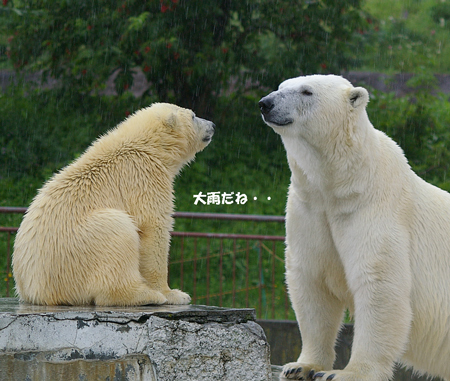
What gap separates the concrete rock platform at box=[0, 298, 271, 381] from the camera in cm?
280

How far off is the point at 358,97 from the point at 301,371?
4.86ft

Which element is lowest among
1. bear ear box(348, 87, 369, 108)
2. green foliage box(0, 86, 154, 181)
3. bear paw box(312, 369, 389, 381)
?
bear paw box(312, 369, 389, 381)

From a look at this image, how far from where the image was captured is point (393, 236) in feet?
10.6

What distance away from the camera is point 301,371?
140 inches

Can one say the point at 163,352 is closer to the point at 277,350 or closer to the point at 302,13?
the point at 277,350

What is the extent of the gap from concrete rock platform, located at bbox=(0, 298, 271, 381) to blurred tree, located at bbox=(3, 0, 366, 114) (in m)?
7.41

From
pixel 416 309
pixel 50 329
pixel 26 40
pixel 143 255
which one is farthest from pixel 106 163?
pixel 26 40

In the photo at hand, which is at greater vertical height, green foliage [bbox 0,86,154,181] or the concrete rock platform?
green foliage [bbox 0,86,154,181]

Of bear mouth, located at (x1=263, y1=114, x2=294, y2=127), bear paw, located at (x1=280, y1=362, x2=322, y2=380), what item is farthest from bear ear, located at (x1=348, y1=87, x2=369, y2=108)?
bear paw, located at (x1=280, y1=362, x2=322, y2=380)

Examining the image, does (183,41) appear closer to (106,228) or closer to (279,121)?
(279,121)

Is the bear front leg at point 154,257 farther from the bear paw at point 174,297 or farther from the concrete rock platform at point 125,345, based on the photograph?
the concrete rock platform at point 125,345

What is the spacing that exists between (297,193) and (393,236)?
0.53m

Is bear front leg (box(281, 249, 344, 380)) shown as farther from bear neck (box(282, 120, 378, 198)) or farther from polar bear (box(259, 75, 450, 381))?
bear neck (box(282, 120, 378, 198))

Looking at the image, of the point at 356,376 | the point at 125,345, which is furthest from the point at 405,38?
the point at 125,345
